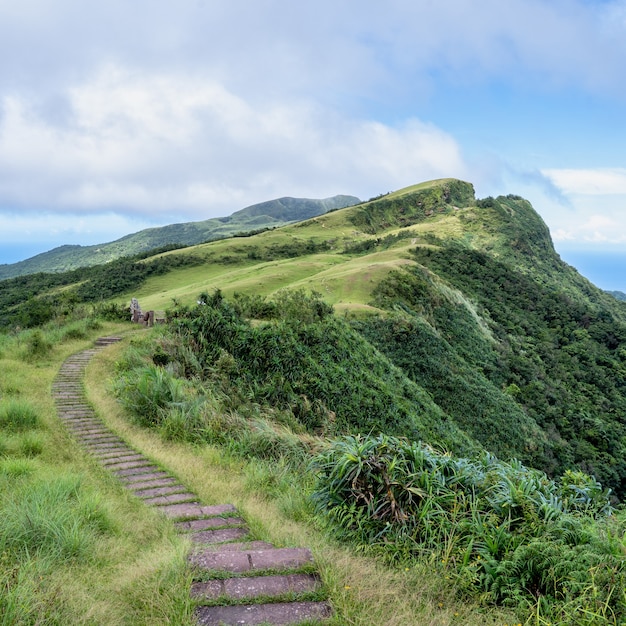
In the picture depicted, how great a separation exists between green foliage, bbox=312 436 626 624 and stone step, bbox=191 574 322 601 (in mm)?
1225

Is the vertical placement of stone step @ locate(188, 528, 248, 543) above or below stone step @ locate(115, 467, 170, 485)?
below

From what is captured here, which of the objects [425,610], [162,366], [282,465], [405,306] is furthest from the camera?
[405,306]

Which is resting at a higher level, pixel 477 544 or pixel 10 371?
pixel 10 371

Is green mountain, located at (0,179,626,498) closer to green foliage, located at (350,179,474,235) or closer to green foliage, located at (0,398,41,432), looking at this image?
green foliage, located at (0,398,41,432)

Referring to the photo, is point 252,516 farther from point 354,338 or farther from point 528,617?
point 354,338

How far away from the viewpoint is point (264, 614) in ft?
10.6

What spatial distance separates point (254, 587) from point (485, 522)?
239 centimetres

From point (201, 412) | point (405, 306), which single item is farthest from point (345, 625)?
point (405, 306)

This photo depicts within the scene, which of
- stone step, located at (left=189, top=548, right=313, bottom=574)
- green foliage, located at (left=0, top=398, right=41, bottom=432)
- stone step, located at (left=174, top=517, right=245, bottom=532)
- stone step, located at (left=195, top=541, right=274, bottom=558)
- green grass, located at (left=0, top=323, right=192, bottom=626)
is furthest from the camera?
green foliage, located at (left=0, top=398, right=41, bottom=432)

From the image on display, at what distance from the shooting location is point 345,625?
321cm

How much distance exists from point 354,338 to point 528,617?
55.5 ft

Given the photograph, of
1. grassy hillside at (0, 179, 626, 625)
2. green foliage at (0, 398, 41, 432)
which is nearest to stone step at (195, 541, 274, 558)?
grassy hillside at (0, 179, 626, 625)

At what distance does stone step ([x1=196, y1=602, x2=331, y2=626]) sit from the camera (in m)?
3.17

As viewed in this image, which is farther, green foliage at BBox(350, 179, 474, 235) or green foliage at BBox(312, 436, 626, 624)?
green foliage at BBox(350, 179, 474, 235)
